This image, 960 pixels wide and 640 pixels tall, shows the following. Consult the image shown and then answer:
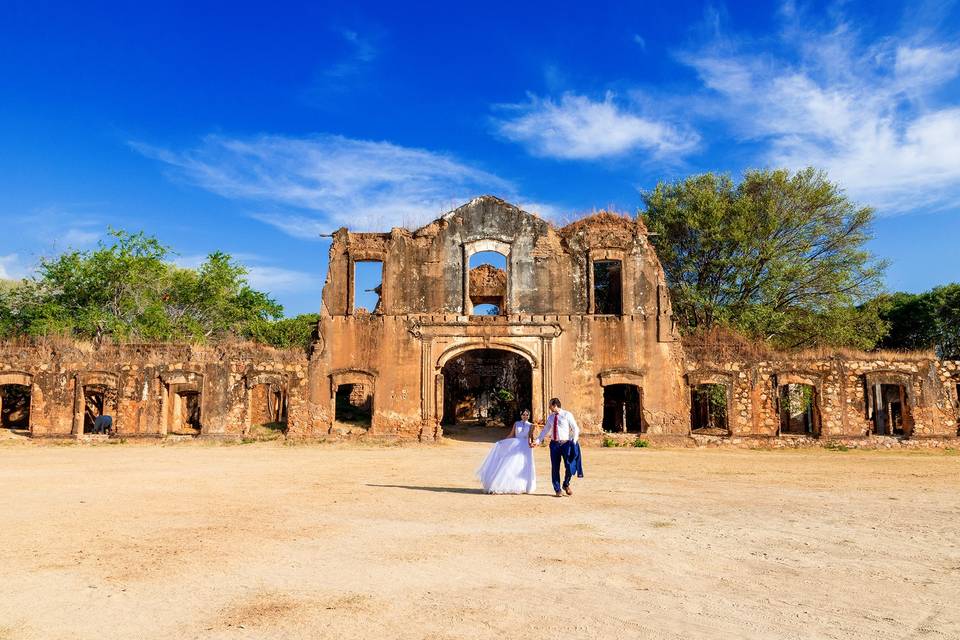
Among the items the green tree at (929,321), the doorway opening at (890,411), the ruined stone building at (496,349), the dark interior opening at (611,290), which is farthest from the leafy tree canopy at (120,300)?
the green tree at (929,321)

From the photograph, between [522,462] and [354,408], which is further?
[354,408]

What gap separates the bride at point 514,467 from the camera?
1121cm

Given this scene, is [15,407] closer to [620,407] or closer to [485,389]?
[485,389]

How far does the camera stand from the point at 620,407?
26812mm

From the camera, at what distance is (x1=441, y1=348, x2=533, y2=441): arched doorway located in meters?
29.9

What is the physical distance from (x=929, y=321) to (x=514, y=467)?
39150mm

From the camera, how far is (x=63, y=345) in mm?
24766

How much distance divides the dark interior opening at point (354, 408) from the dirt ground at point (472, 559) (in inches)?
390

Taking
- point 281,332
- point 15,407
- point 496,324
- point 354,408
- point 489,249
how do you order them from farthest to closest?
point 281,332, point 15,407, point 354,408, point 489,249, point 496,324

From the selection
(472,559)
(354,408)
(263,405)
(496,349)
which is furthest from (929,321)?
(472,559)

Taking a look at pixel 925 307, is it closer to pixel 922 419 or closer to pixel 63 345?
pixel 922 419

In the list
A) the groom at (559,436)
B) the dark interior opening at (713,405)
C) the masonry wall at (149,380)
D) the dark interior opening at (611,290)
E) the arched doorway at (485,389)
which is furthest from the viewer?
the arched doorway at (485,389)

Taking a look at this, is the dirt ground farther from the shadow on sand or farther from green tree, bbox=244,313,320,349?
green tree, bbox=244,313,320,349

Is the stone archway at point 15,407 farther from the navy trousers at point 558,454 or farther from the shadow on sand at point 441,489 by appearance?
the navy trousers at point 558,454
